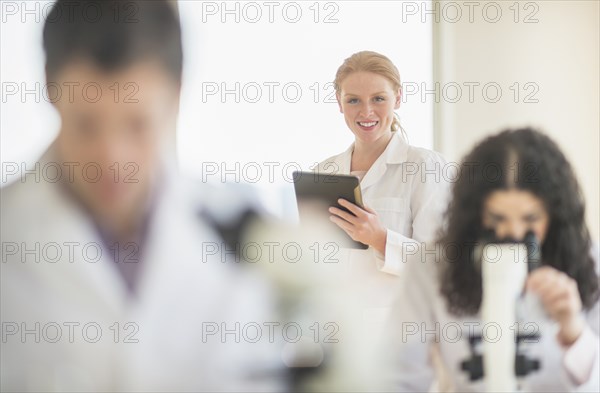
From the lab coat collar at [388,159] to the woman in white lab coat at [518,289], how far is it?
9 centimetres

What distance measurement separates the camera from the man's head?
860mm

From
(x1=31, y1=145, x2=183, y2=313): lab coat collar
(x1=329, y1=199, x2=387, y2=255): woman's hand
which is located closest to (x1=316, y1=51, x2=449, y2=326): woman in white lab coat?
(x1=329, y1=199, x2=387, y2=255): woman's hand

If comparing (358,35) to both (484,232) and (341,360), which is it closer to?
(484,232)

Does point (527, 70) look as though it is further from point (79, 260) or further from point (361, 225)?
point (79, 260)

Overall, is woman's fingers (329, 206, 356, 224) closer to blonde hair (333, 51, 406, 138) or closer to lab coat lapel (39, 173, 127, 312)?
blonde hair (333, 51, 406, 138)

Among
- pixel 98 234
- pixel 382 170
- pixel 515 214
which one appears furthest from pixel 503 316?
pixel 98 234

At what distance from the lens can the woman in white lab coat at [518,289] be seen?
79 cm

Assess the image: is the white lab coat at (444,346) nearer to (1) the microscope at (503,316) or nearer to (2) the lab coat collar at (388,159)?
(1) the microscope at (503,316)

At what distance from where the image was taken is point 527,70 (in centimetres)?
94

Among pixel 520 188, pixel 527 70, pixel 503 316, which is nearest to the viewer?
pixel 503 316

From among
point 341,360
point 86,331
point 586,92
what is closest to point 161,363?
point 86,331

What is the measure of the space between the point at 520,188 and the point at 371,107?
Result: 236 millimetres

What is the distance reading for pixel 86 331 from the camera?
854 millimetres

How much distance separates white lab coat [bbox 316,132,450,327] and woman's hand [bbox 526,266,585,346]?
153 millimetres
